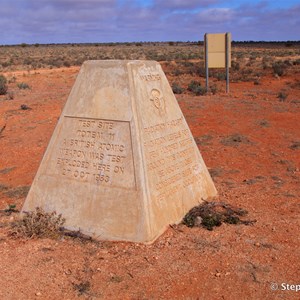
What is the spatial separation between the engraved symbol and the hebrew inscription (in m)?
0.21

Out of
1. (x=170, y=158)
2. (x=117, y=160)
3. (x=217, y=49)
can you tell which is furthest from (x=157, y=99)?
(x=217, y=49)

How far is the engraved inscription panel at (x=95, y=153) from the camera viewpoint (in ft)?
14.0

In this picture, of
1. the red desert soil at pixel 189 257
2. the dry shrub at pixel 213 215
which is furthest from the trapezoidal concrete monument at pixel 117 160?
the red desert soil at pixel 189 257

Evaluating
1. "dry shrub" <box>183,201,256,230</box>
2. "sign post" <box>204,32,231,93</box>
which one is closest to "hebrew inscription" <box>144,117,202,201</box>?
"dry shrub" <box>183,201,256,230</box>

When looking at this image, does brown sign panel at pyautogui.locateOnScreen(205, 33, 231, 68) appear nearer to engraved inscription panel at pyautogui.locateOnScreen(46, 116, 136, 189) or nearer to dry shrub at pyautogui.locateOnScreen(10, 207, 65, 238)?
engraved inscription panel at pyautogui.locateOnScreen(46, 116, 136, 189)

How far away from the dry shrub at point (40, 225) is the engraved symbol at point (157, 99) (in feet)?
5.37

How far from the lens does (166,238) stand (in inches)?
166

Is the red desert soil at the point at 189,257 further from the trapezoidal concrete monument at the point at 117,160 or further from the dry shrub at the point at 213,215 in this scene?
the trapezoidal concrete monument at the point at 117,160

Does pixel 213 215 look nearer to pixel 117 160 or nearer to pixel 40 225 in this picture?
pixel 117 160

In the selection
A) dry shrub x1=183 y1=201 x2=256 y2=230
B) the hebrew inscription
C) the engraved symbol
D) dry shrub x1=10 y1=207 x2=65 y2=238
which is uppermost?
the engraved symbol

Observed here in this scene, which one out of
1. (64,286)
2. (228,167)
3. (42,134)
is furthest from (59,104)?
(64,286)

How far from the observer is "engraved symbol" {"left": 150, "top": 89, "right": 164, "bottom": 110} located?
4648 millimetres

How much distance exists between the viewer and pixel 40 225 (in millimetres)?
4355

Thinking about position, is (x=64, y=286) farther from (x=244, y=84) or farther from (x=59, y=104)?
(x=244, y=84)
